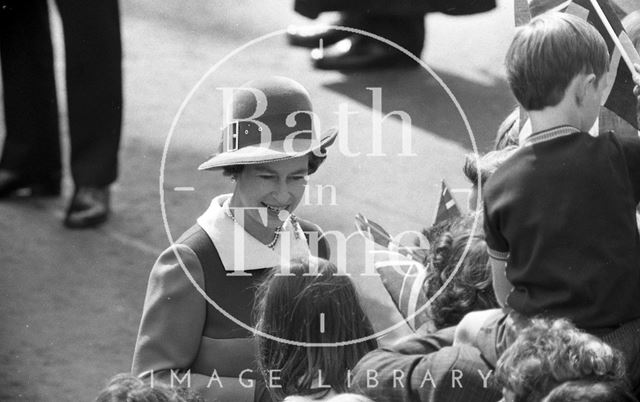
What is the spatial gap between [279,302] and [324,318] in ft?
0.32

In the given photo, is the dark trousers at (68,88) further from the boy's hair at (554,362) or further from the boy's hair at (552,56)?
the boy's hair at (554,362)

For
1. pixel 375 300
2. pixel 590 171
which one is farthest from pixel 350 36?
pixel 590 171

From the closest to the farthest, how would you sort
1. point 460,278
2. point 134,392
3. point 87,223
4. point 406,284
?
point 134,392 → point 460,278 → point 406,284 → point 87,223

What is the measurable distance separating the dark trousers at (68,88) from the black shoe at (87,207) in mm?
22

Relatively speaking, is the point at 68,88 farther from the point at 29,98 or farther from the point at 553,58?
Result: the point at 553,58

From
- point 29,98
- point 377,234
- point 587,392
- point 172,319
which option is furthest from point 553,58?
point 29,98

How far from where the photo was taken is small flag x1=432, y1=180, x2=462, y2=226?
298 centimetres

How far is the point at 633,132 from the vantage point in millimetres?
2920

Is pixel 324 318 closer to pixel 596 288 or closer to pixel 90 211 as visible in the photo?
pixel 596 288

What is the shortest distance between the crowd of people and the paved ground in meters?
0.21

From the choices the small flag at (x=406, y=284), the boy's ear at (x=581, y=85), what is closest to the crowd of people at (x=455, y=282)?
the boy's ear at (x=581, y=85)

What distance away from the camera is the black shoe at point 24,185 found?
9.50 feet

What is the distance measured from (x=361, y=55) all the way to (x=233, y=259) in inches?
25.8

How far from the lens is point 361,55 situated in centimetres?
291
